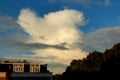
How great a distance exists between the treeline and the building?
2195 centimetres

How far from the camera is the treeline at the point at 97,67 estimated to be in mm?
103062

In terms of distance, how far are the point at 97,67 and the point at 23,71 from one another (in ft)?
108

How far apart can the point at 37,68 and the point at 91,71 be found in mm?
29496

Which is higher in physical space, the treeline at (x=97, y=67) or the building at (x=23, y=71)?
the treeline at (x=97, y=67)

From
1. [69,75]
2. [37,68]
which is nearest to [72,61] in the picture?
[69,75]

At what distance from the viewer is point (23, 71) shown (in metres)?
86.0

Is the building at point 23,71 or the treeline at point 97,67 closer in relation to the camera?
the building at point 23,71

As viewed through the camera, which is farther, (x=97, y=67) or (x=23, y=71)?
(x=97, y=67)

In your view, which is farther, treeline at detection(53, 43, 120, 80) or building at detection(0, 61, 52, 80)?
treeline at detection(53, 43, 120, 80)

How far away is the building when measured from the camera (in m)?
82.8

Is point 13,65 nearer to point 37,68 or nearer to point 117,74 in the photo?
point 37,68

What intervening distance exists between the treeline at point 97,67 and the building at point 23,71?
21947mm

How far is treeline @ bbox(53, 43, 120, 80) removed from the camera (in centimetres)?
10306

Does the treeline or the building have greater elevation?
the treeline
